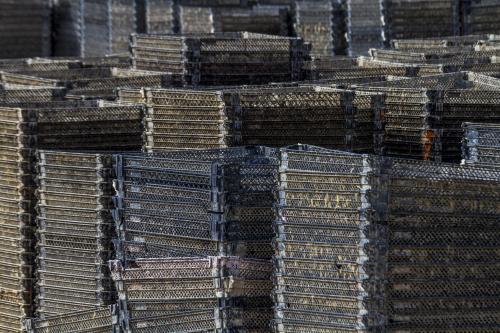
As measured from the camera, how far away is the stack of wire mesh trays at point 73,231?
14523 mm

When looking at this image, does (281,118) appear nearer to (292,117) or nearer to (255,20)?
(292,117)

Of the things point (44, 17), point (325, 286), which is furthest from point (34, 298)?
point (44, 17)

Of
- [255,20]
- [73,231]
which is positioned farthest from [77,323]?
[255,20]

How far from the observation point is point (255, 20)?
24141 millimetres

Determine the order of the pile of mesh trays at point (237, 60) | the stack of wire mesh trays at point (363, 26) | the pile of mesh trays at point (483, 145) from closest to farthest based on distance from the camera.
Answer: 1. the pile of mesh trays at point (483, 145)
2. the pile of mesh trays at point (237, 60)
3. the stack of wire mesh trays at point (363, 26)

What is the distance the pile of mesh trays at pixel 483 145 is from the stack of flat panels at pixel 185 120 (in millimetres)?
3258

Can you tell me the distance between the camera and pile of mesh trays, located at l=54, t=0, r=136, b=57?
2588 cm

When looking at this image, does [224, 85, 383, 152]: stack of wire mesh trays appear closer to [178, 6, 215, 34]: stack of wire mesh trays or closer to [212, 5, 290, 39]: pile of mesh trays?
[212, 5, 290, 39]: pile of mesh trays

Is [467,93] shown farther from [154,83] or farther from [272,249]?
[154,83]

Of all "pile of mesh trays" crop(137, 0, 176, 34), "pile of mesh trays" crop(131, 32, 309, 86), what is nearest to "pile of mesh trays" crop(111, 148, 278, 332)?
"pile of mesh trays" crop(131, 32, 309, 86)

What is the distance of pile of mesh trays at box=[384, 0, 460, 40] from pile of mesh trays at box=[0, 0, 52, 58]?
7509 mm

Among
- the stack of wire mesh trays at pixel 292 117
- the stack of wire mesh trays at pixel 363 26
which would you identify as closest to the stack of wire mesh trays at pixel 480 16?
the stack of wire mesh trays at pixel 363 26

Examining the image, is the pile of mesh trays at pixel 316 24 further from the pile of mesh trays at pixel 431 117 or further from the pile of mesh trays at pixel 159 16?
the pile of mesh trays at pixel 431 117

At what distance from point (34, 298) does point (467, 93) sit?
5181 mm
